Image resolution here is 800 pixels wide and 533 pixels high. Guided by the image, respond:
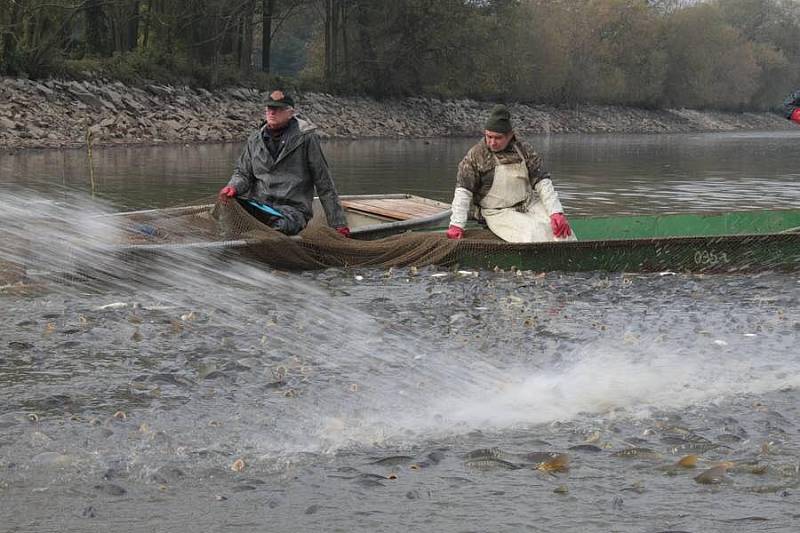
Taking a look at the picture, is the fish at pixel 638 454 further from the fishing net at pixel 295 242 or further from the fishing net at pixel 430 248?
the fishing net at pixel 295 242

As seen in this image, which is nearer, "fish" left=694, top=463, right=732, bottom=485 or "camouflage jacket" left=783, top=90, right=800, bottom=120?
"fish" left=694, top=463, right=732, bottom=485

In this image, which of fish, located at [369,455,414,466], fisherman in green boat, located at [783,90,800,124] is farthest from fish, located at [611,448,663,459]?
fisherman in green boat, located at [783,90,800,124]

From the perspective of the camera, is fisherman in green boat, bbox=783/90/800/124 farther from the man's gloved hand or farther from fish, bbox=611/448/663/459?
fish, bbox=611/448/663/459

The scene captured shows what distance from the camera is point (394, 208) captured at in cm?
1558

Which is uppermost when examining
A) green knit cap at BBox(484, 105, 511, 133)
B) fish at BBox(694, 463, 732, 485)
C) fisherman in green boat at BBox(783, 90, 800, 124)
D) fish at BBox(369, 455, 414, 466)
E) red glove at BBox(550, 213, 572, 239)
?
fisherman in green boat at BBox(783, 90, 800, 124)

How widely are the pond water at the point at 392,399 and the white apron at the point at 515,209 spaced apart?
26.3 inches

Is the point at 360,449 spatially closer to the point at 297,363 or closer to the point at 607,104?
the point at 297,363

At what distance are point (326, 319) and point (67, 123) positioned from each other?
31.9 m

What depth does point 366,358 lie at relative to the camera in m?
8.19

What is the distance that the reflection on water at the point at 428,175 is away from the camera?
74.6 feet

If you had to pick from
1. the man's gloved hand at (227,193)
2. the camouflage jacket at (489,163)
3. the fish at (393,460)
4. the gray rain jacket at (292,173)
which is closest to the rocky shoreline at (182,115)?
the gray rain jacket at (292,173)

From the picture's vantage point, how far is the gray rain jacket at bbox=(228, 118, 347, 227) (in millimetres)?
12320

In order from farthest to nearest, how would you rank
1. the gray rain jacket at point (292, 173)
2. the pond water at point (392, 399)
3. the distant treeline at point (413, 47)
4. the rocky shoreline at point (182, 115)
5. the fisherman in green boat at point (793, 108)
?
the distant treeline at point (413, 47) < the rocky shoreline at point (182, 115) < the fisherman in green boat at point (793, 108) < the gray rain jacket at point (292, 173) < the pond water at point (392, 399)

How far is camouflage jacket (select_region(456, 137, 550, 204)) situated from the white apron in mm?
53
